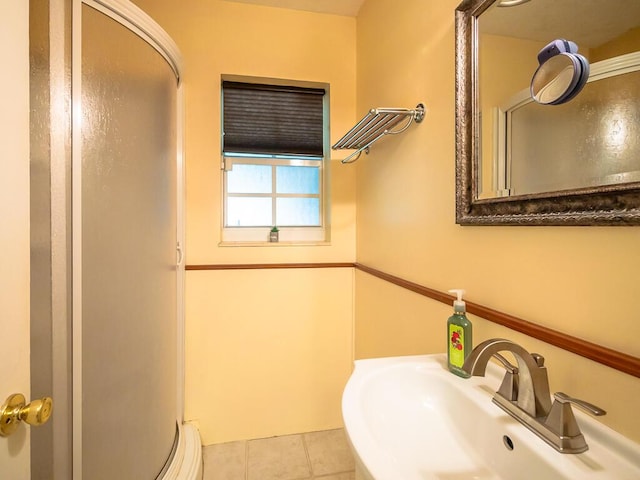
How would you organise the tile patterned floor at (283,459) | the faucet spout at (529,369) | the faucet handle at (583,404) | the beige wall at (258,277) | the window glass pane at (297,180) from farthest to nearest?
the window glass pane at (297,180) → the beige wall at (258,277) → the tile patterned floor at (283,459) → the faucet spout at (529,369) → the faucet handle at (583,404)

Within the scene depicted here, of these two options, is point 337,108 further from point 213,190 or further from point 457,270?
point 457,270

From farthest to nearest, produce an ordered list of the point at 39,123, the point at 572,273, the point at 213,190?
the point at 213,190 < the point at 39,123 < the point at 572,273

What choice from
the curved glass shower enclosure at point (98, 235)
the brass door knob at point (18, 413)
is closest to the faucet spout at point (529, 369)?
the brass door knob at point (18, 413)

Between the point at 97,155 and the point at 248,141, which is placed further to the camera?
the point at 248,141

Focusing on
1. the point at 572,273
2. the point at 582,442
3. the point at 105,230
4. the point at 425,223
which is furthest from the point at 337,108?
the point at 582,442

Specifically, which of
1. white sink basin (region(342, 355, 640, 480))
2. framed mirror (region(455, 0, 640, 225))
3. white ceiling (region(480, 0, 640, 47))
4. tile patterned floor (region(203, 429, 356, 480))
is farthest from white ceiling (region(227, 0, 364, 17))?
tile patterned floor (region(203, 429, 356, 480))

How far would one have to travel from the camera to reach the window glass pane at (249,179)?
1.83 metres

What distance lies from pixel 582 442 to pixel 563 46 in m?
0.72

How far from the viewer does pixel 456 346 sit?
0.76 m

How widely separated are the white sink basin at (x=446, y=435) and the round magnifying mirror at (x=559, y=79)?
0.61 meters

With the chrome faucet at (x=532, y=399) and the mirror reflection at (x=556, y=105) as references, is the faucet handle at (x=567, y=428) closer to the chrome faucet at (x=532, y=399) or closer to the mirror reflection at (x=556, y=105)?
the chrome faucet at (x=532, y=399)

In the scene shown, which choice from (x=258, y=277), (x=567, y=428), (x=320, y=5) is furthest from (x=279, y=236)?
(x=567, y=428)

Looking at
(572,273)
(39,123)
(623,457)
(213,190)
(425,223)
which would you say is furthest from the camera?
(213,190)

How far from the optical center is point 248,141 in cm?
178
